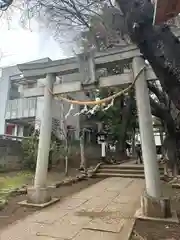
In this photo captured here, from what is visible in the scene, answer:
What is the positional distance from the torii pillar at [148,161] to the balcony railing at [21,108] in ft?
41.5

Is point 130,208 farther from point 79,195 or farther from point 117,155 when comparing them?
point 117,155

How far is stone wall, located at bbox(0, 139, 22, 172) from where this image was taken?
10898mm

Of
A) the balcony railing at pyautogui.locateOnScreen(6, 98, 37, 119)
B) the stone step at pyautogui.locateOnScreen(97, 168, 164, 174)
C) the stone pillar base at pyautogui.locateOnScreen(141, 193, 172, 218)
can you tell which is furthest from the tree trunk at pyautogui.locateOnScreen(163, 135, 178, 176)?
the balcony railing at pyautogui.locateOnScreen(6, 98, 37, 119)

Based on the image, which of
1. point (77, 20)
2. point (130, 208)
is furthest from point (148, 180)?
point (77, 20)

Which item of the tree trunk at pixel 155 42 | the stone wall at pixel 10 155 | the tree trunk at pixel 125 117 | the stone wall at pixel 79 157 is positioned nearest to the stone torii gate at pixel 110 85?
the tree trunk at pixel 155 42

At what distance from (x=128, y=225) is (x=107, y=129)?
14486 millimetres

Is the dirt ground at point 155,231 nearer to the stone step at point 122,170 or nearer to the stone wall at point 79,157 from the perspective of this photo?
the stone step at point 122,170

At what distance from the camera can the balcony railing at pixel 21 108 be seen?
16.7 metres

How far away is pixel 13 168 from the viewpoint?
11.2 metres

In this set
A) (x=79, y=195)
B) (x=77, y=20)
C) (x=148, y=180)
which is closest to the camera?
(x=148, y=180)

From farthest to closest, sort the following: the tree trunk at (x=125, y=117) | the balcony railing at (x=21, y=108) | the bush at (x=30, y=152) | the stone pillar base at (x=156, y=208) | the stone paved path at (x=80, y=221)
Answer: the balcony railing at (x=21, y=108) < the tree trunk at (x=125, y=117) < the bush at (x=30, y=152) < the stone pillar base at (x=156, y=208) < the stone paved path at (x=80, y=221)

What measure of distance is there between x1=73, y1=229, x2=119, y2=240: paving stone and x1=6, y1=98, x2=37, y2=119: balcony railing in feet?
45.3

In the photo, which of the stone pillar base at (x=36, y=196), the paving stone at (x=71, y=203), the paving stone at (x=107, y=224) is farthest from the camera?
the stone pillar base at (x=36, y=196)

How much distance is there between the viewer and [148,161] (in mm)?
4652
